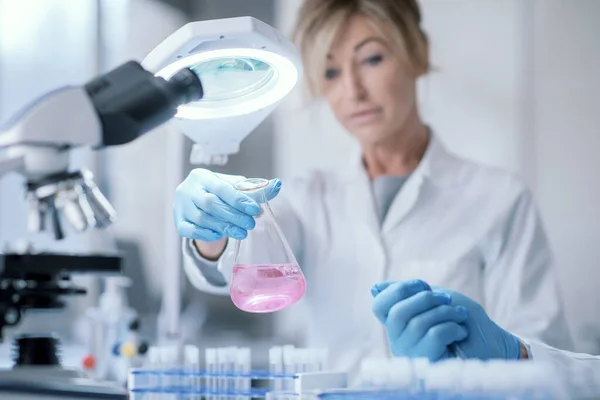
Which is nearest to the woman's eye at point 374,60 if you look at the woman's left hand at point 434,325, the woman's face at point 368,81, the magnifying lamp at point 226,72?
the woman's face at point 368,81

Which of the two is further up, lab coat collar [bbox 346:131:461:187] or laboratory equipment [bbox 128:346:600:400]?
lab coat collar [bbox 346:131:461:187]

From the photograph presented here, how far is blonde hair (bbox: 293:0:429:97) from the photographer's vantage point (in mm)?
2141

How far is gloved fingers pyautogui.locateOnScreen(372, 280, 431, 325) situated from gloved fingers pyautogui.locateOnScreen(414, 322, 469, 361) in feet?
0.25

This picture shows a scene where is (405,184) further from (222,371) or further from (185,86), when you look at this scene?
(185,86)

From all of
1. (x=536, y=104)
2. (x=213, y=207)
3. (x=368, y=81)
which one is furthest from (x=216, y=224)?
(x=536, y=104)

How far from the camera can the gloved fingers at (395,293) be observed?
1331 millimetres

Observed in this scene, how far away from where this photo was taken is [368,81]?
2.12 meters

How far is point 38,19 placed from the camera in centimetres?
305

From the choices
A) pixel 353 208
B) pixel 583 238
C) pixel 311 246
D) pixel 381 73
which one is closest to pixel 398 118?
pixel 381 73

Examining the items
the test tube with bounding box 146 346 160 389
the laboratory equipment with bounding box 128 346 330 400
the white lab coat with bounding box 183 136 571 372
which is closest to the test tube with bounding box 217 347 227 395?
the laboratory equipment with bounding box 128 346 330 400

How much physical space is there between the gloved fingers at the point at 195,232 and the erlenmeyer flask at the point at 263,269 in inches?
2.3

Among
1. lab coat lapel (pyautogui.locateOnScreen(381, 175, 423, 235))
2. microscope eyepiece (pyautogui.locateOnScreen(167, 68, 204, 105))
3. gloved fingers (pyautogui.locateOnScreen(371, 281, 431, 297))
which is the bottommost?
gloved fingers (pyautogui.locateOnScreen(371, 281, 431, 297))

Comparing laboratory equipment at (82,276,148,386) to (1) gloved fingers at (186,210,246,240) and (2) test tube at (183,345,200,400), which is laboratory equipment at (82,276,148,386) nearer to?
(2) test tube at (183,345,200,400)

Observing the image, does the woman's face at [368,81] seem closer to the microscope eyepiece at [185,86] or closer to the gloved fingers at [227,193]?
the gloved fingers at [227,193]
